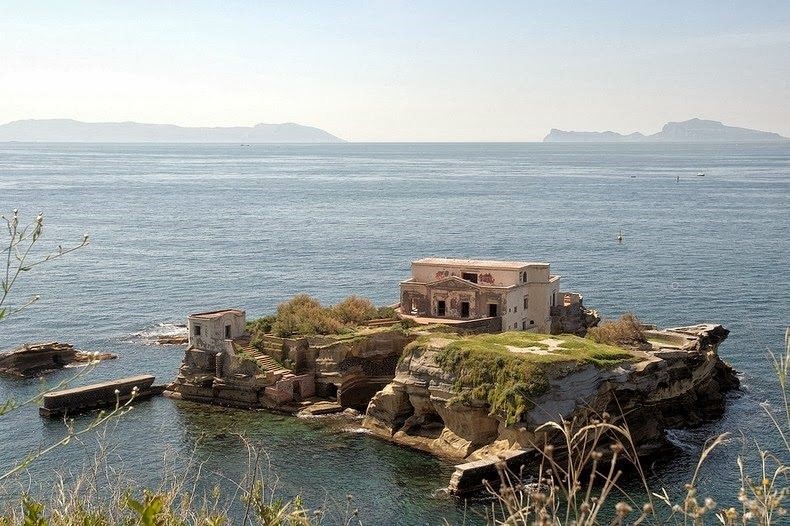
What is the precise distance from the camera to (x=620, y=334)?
57.4m

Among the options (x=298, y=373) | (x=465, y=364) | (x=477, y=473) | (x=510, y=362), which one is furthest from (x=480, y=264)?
(x=477, y=473)

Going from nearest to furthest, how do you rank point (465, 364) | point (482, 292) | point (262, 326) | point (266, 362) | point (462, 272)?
point (465, 364)
point (266, 362)
point (482, 292)
point (262, 326)
point (462, 272)

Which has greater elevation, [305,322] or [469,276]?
[469,276]

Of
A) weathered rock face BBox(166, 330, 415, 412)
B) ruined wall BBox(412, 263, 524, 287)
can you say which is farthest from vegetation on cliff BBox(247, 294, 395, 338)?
ruined wall BBox(412, 263, 524, 287)

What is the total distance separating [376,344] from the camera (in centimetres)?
5856

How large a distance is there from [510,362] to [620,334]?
42.2 ft

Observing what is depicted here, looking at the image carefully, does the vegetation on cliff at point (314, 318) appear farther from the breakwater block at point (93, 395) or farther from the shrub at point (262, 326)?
the breakwater block at point (93, 395)

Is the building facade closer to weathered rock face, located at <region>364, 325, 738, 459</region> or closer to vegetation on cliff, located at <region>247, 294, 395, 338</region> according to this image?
vegetation on cliff, located at <region>247, 294, 395, 338</region>

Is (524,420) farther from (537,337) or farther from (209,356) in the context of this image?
(209,356)

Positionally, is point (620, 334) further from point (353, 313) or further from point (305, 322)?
point (305, 322)

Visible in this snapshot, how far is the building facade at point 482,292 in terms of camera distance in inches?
2454

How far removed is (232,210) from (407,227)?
42719 millimetres

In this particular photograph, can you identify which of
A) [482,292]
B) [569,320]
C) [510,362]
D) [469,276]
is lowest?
[569,320]

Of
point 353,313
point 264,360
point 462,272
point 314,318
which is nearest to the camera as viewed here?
point 264,360
